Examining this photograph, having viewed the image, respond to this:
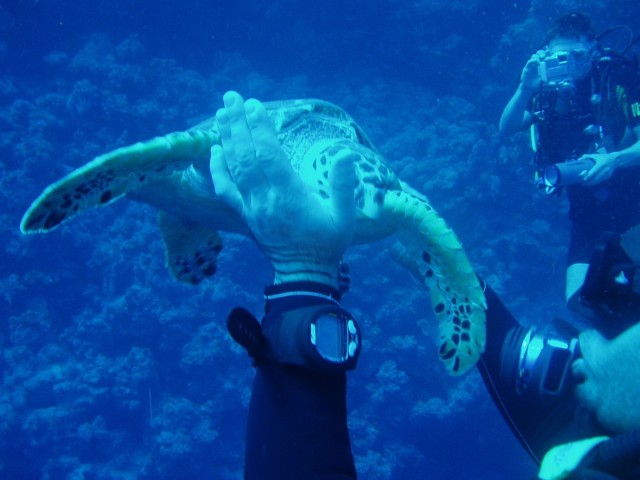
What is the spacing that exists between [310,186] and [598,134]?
3439 mm

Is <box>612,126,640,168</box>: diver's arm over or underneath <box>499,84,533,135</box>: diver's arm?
underneath

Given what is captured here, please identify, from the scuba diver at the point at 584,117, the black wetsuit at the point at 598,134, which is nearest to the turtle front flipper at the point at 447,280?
the scuba diver at the point at 584,117

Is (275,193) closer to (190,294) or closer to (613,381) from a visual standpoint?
(613,381)

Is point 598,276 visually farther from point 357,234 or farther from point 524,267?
point 524,267

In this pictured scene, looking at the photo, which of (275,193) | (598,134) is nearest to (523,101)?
(598,134)

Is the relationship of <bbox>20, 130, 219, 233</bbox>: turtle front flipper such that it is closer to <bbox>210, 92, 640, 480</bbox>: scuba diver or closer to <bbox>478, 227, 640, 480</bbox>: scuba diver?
<bbox>210, 92, 640, 480</bbox>: scuba diver

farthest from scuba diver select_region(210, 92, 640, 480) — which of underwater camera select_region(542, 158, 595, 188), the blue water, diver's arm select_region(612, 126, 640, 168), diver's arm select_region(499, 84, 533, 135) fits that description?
the blue water

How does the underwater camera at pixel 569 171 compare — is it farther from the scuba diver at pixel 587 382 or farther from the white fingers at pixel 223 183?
the white fingers at pixel 223 183

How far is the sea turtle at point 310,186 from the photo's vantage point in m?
1.70

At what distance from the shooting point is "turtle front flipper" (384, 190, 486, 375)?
73.6 inches

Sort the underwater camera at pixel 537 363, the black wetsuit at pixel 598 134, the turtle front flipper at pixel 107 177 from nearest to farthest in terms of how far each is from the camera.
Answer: the underwater camera at pixel 537 363 < the turtle front flipper at pixel 107 177 < the black wetsuit at pixel 598 134

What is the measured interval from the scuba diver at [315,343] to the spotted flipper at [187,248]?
1291 mm

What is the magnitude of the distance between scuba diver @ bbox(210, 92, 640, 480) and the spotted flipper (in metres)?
1.29

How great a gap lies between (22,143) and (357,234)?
10.4 m
